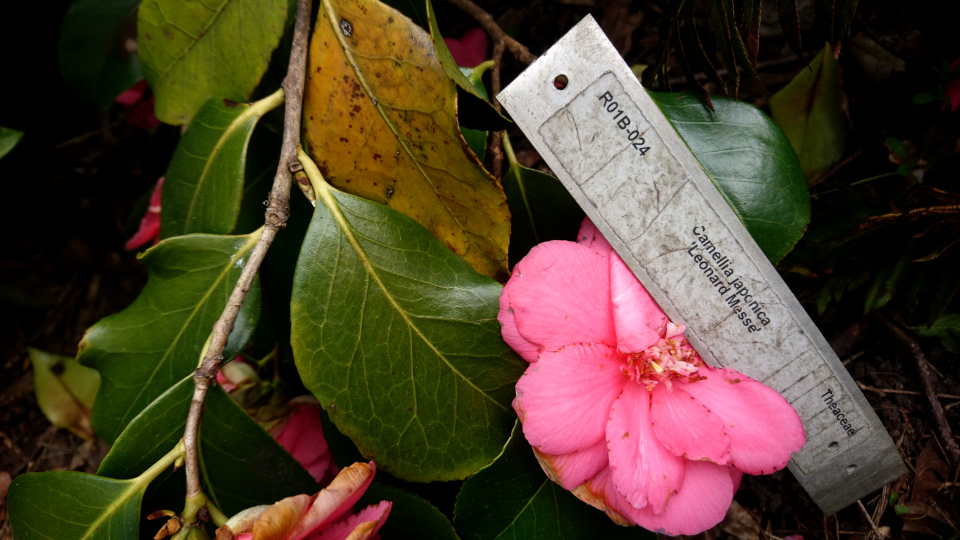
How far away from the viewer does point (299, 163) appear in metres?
0.87

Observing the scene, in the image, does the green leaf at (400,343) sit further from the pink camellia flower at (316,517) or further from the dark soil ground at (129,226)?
the dark soil ground at (129,226)

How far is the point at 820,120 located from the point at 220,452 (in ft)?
3.93

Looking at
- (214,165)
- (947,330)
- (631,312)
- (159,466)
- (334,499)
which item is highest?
(214,165)

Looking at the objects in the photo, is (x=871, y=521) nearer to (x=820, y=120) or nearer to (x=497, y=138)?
(x=820, y=120)

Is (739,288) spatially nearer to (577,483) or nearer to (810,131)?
(577,483)

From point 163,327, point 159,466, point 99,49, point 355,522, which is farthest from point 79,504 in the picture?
point 99,49

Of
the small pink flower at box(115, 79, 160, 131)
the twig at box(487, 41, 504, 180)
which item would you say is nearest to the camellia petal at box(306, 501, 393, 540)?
the twig at box(487, 41, 504, 180)

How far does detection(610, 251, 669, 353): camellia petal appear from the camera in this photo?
0.78 meters

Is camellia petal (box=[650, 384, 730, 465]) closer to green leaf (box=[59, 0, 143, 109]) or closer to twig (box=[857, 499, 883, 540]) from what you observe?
twig (box=[857, 499, 883, 540])

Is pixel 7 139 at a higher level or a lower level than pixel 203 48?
higher

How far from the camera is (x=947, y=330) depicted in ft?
3.31

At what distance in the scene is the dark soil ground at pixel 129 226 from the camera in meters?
1.04

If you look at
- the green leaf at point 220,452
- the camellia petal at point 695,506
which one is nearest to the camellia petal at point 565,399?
the camellia petal at point 695,506

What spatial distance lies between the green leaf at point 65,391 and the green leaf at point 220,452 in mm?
906
